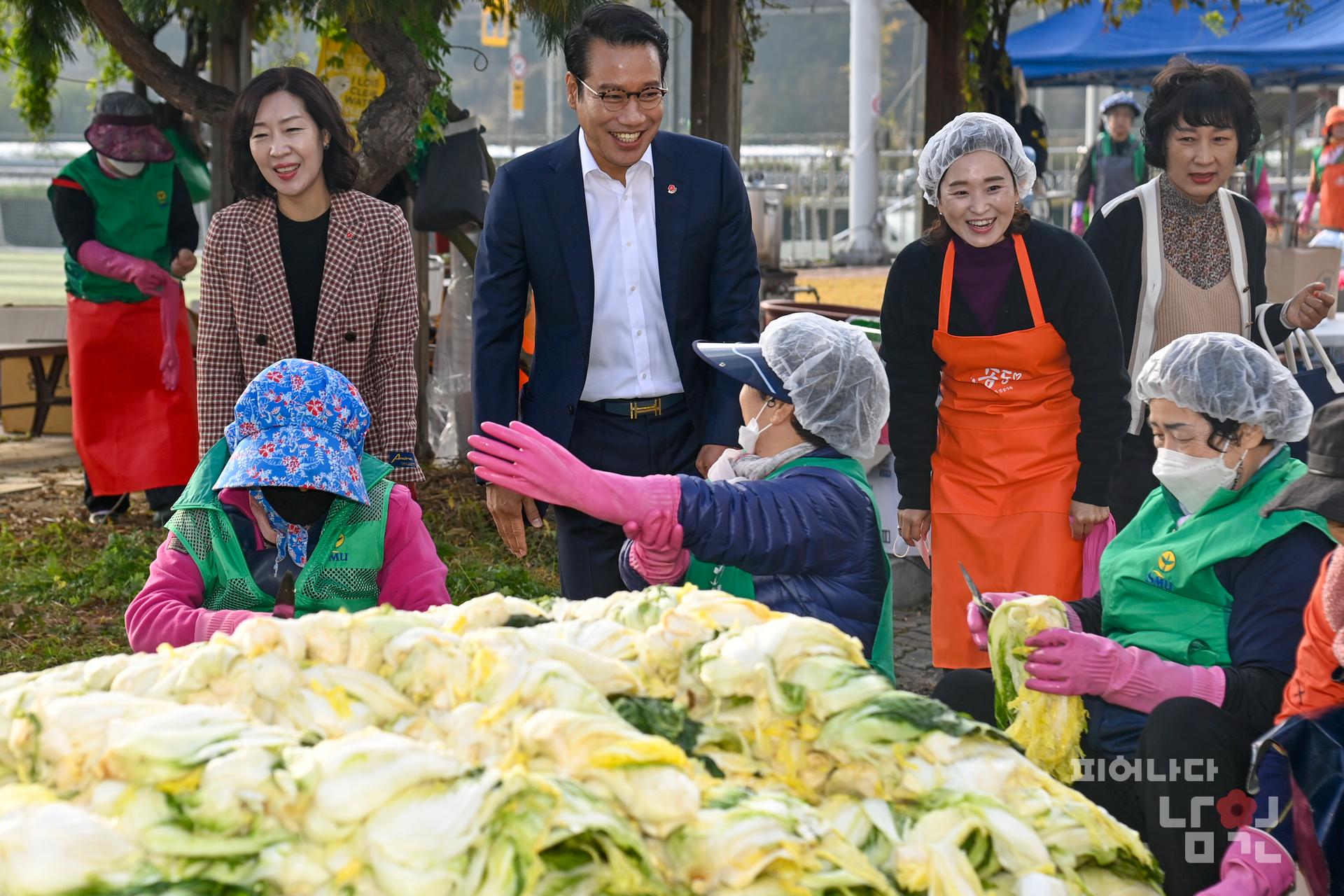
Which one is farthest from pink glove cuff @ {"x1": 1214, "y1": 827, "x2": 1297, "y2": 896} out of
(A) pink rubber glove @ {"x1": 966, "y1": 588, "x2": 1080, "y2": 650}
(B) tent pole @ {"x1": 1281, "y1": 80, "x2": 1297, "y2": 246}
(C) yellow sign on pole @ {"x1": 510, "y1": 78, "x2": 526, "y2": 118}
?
(C) yellow sign on pole @ {"x1": 510, "y1": 78, "x2": 526, "y2": 118}

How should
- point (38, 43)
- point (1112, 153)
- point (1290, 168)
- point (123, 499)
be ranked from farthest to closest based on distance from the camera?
point (1290, 168)
point (1112, 153)
point (123, 499)
point (38, 43)

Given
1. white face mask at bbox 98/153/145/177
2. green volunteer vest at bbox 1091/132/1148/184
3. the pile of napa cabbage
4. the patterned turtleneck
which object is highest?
green volunteer vest at bbox 1091/132/1148/184

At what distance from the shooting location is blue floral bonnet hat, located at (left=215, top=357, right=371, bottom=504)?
2641mm

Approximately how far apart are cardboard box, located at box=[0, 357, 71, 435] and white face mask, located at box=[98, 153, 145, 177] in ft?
10.4

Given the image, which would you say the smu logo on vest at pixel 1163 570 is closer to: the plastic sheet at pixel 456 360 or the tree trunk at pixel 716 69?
the tree trunk at pixel 716 69

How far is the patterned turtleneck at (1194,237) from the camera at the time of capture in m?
3.96

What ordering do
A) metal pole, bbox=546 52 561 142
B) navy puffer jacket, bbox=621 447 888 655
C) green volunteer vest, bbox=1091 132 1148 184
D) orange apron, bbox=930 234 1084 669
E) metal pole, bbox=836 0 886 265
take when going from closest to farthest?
navy puffer jacket, bbox=621 447 888 655 → orange apron, bbox=930 234 1084 669 → green volunteer vest, bbox=1091 132 1148 184 → metal pole, bbox=836 0 886 265 → metal pole, bbox=546 52 561 142

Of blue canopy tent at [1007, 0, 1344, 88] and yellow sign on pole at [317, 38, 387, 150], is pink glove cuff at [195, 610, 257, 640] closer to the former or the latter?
yellow sign on pole at [317, 38, 387, 150]

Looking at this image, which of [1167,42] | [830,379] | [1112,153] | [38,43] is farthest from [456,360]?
[1167,42]

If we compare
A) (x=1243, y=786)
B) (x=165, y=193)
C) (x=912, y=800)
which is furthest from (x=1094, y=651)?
(x=165, y=193)

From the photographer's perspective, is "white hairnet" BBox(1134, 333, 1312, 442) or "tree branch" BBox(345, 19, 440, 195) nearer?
"white hairnet" BBox(1134, 333, 1312, 442)

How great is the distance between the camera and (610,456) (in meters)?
3.51

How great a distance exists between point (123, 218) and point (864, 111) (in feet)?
50.9

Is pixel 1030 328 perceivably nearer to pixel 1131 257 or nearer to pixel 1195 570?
pixel 1131 257
